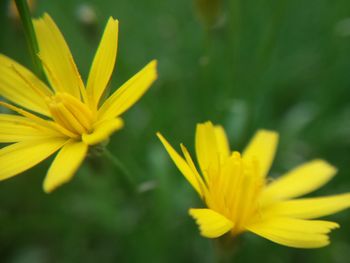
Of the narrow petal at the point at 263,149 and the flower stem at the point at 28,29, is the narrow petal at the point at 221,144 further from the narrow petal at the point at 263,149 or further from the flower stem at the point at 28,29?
the flower stem at the point at 28,29

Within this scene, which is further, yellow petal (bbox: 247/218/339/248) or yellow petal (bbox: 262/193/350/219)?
yellow petal (bbox: 262/193/350/219)

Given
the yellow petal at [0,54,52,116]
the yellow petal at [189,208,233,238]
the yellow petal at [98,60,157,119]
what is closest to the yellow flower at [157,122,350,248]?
the yellow petal at [189,208,233,238]

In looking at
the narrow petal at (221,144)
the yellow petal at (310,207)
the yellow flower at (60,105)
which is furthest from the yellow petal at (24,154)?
the yellow petal at (310,207)

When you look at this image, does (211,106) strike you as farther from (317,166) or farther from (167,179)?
(317,166)

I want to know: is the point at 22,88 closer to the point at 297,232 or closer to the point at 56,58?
the point at 56,58

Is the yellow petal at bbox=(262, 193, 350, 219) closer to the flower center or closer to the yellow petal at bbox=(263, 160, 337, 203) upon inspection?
the yellow petal at bbox=(263, 160, 337, 203)
